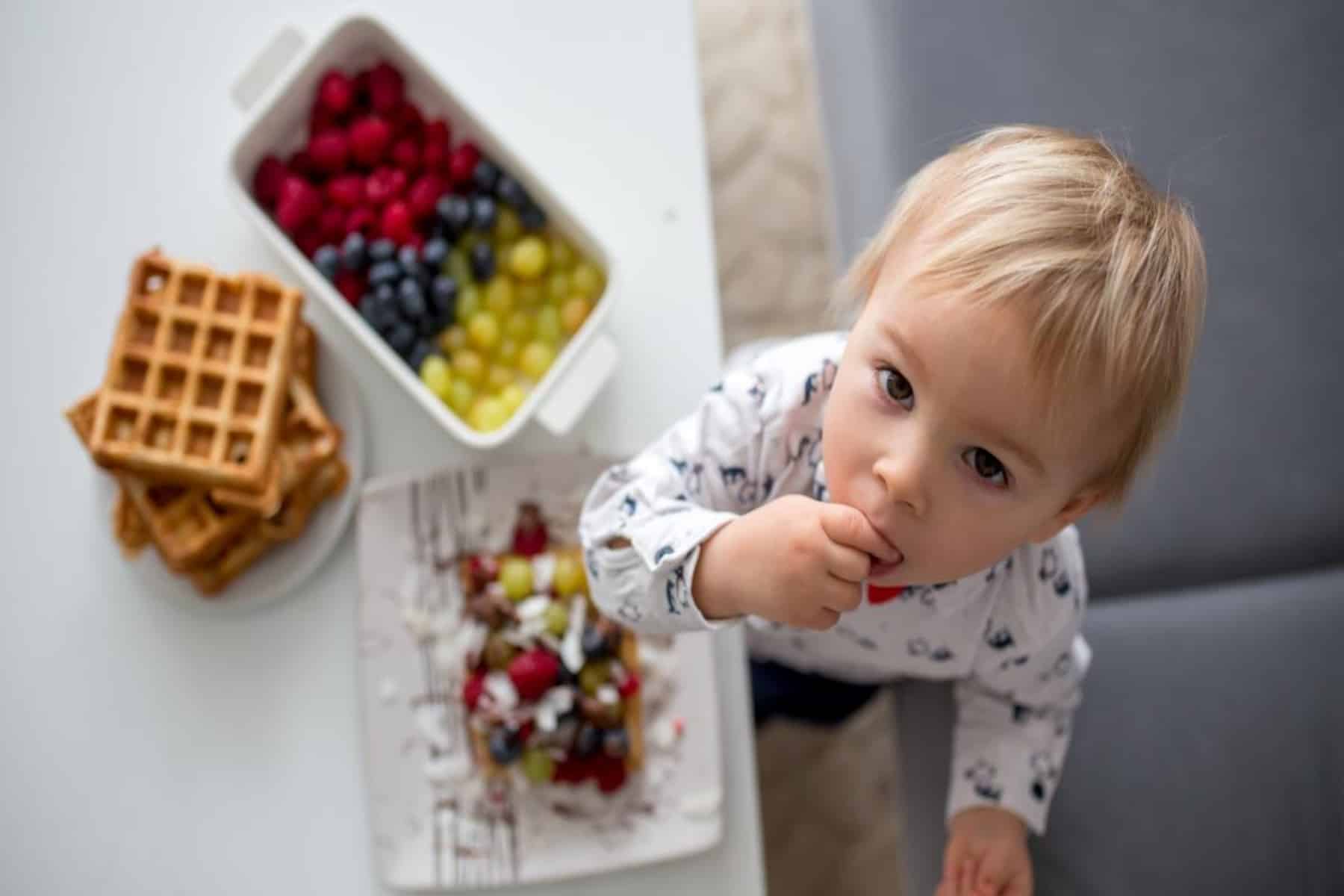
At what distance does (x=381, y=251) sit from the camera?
82 centimetres

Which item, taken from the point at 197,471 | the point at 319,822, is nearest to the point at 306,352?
the point at 197,471

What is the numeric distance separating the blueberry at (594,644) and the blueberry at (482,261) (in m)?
0.30

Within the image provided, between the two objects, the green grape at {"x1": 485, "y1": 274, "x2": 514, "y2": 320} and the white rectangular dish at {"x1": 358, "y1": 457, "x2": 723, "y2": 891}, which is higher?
the green grape at {"x1": 485, "y1": 274, "x2": 514, "y2": 320}

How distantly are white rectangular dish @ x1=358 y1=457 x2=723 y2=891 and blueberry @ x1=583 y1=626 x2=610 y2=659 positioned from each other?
0.12ft

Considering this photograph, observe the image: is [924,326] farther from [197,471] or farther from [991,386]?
[197,471]

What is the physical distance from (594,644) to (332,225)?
0.39 meters

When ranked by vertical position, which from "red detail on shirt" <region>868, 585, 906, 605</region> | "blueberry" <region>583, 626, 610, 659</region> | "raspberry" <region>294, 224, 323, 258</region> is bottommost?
"blueberry" <region>583, 626, 610, 659</region>

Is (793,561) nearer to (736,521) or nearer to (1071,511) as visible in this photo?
(736,521)

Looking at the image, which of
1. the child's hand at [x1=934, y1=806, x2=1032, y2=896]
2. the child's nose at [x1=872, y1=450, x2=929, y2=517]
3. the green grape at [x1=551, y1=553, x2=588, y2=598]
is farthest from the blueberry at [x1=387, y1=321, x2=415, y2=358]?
the child's hand at [x1=934, y1=806, x2=1032, y2=896]

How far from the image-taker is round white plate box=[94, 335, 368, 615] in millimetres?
846

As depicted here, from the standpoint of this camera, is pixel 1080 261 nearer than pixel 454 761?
Yes

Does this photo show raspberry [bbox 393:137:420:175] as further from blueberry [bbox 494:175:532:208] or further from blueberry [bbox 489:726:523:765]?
blueberry [bbox 489:726:523:765]

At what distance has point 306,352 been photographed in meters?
0.86

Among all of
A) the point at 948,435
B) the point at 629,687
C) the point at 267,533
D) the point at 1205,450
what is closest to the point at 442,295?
the point at 267,533
